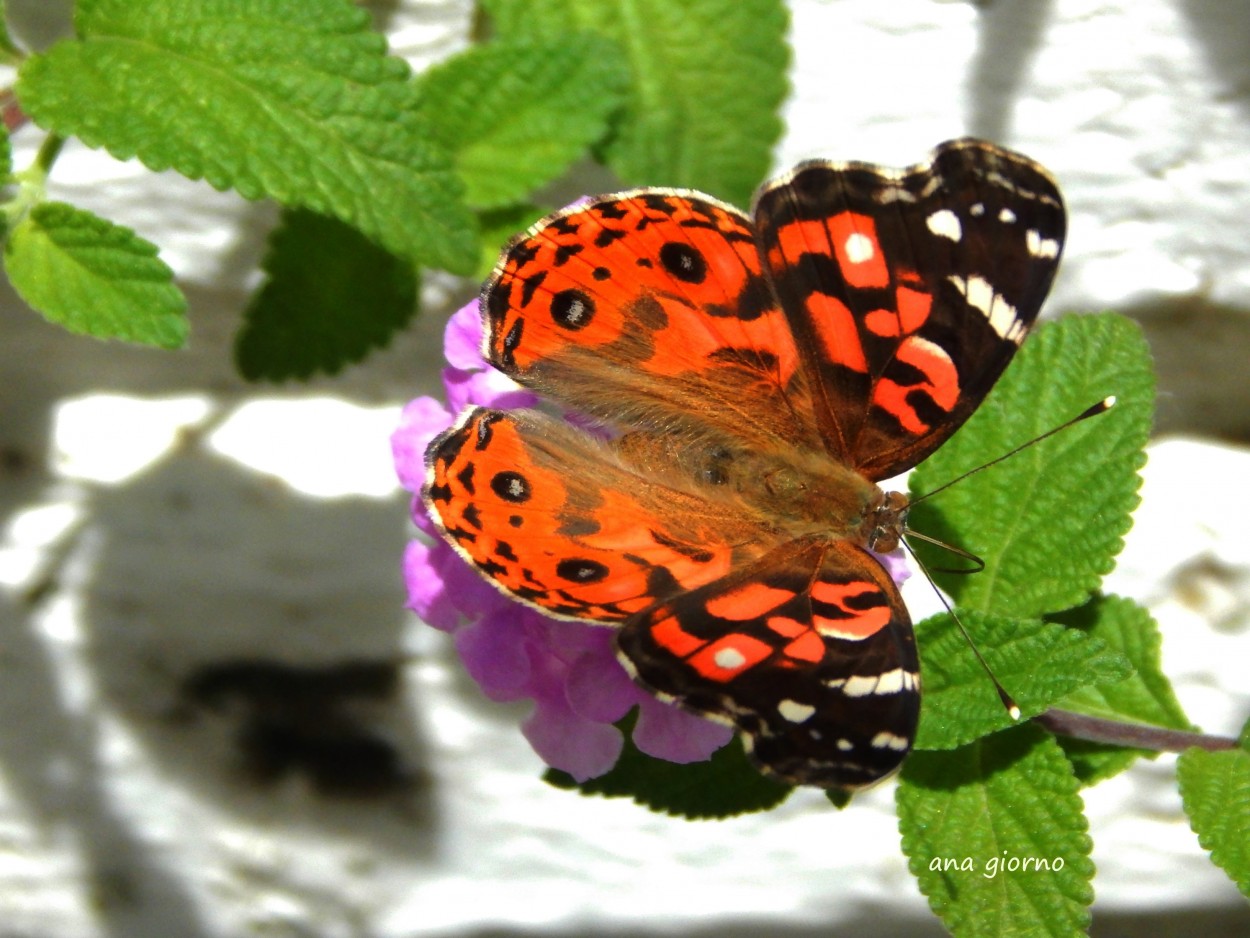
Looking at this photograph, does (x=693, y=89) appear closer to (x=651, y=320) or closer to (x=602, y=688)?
(x=651, y=320)

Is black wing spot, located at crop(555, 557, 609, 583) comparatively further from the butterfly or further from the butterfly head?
the butterfly head

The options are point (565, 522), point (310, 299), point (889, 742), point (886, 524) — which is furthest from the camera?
point (310, 299)

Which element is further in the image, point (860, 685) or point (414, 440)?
point (414, 440)

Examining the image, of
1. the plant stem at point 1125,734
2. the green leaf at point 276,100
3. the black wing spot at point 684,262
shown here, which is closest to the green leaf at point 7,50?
the green leaf at point 276,100

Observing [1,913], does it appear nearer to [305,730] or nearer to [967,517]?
[305,730]

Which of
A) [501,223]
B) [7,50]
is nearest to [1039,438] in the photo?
[501,223]

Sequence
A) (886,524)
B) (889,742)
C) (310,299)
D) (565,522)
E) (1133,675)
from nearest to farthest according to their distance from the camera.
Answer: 1. (889,742)
2. (565,522)
3. (886,524)
4. (1133,675)
5. (310,299)

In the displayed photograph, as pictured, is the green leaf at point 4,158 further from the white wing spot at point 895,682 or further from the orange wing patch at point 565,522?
the white wing spot at point 895,682
